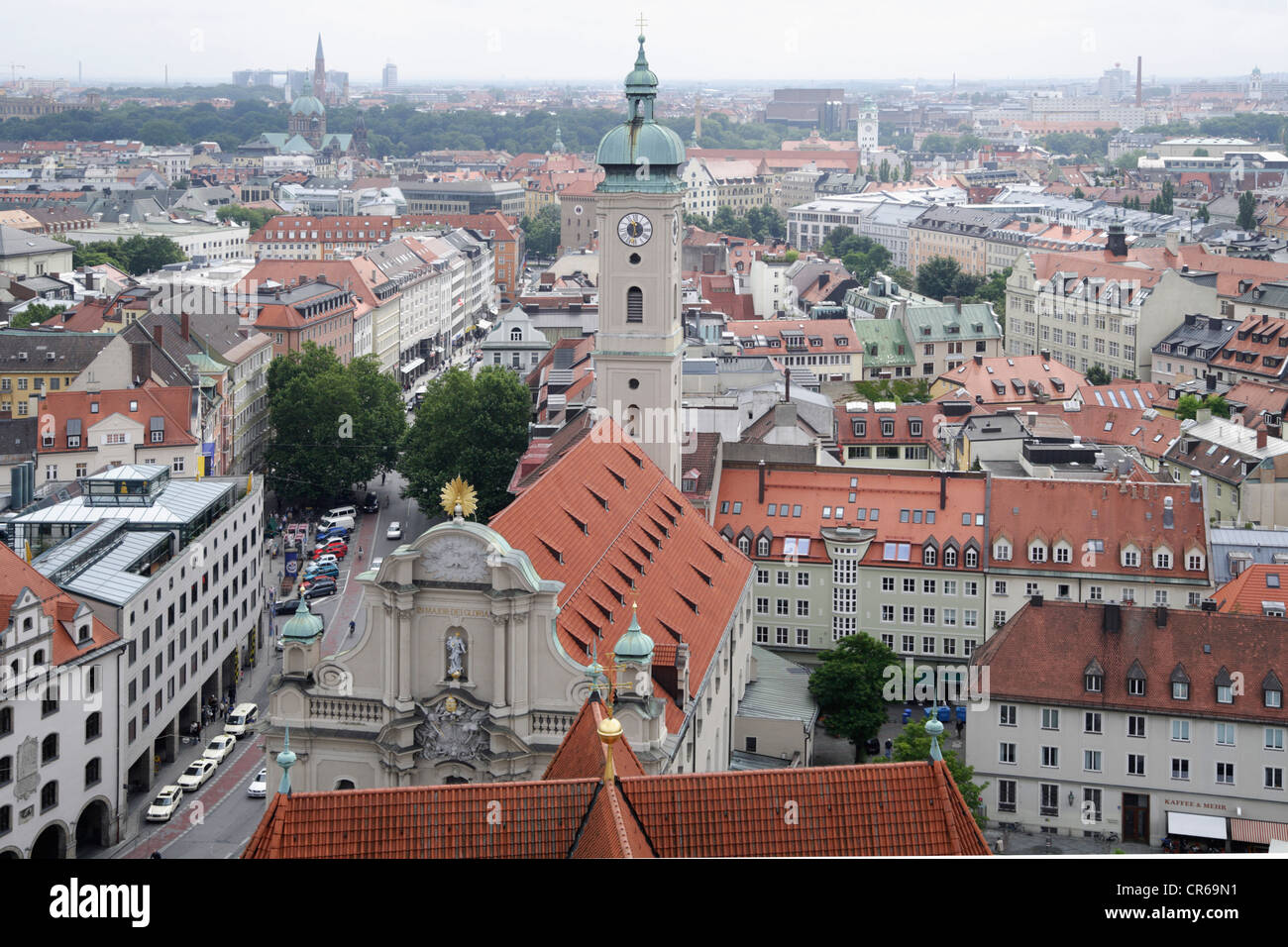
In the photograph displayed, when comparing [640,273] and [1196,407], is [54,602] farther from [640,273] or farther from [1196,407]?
[1196,407]

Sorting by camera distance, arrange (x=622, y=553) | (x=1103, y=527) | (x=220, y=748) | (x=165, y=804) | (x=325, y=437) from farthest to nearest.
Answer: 1. (x=325, y=437)
2. (x=1103, y=527)
3. (x=220, y=748)
4. (x=165, y=804)
5. (x=622, y=553)

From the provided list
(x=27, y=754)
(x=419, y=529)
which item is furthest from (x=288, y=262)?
(x=27, y=754)

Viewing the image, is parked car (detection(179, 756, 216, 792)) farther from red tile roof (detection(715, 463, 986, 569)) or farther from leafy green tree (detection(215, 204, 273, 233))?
leafy green tree (detection(215, 204, 273, 233))

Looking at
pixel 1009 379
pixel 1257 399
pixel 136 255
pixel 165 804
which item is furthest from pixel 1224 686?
pixel 136 255

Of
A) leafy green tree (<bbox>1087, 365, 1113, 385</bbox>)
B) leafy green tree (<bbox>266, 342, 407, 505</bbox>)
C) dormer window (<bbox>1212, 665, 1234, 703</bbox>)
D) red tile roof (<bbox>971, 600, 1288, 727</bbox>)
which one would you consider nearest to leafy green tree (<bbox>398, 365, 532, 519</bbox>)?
leafy green tree (<bbox>266, 342, 407, 505</bbox>)

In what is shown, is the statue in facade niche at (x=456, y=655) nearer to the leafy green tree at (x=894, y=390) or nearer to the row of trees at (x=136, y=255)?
the leafy green tree at (x=894, y=390)

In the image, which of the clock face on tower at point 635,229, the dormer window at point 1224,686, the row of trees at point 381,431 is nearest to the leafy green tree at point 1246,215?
the row of trees at point 381,431
